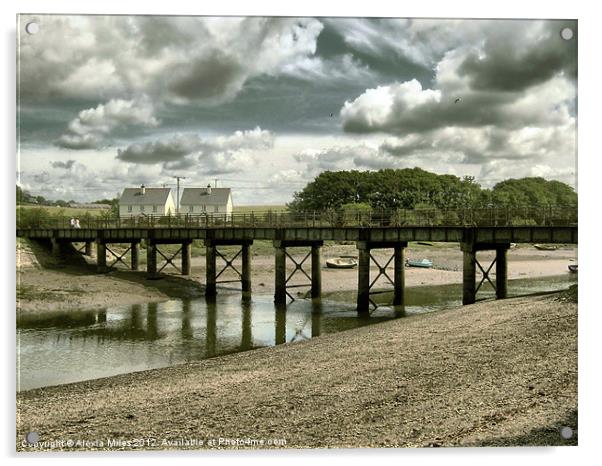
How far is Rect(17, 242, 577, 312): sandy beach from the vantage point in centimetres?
3291

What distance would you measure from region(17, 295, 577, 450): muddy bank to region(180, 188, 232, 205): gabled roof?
6102 cm

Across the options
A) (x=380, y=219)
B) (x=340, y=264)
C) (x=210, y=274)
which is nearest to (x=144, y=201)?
(x=340, y=264)

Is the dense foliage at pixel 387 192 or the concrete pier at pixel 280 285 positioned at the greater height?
the dense foliage at pixel 387 192

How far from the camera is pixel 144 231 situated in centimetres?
4403

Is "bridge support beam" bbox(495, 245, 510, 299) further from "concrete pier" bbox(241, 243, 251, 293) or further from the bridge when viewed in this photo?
"concrete pier" bbox(241, 243, 251, 293)

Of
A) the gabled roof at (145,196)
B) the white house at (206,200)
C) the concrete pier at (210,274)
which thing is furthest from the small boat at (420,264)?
the gabled roof at (145,196)

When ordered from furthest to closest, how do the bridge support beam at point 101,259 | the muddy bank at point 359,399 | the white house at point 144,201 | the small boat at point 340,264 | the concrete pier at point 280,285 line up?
the white house at point 144,201 → the small boat at point 340,264 → the bridge support beam at point 101,259 → the concrete pier at point 280,285 → the muddy bank at point 359,399

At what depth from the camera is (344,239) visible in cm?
3300

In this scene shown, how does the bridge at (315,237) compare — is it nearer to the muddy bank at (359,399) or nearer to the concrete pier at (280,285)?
the concrete pier at (280,285)

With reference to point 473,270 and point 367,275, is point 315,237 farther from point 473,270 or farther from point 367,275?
point 473,270

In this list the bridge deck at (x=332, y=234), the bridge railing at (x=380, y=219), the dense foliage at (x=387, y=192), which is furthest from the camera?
the dense foliage at (x=387, y=192)

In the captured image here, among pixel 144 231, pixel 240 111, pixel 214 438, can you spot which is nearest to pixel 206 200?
pixel 144 231

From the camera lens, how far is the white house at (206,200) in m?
75.9

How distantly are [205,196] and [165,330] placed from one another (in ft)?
177
